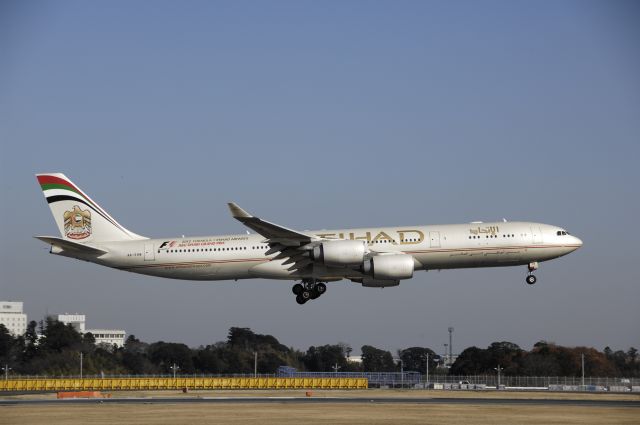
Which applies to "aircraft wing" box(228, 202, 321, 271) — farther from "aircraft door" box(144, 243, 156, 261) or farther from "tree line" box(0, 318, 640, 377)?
"tree line" box(0, 318, 640, 377)

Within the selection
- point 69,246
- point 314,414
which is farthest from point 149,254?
point 314,414

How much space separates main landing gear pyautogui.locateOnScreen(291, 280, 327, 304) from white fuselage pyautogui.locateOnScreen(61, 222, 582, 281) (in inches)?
36.6

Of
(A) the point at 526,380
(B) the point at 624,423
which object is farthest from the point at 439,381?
(B) the point at 624,423

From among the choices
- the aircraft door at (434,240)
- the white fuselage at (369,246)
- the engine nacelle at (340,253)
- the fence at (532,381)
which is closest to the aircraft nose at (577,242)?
the white fuselage at (369,246)

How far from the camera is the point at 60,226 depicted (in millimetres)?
65438

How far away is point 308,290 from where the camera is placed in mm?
61000

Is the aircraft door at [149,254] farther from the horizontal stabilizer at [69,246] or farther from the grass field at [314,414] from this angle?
the grass field at [314,414]

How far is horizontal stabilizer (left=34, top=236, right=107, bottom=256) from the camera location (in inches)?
2305

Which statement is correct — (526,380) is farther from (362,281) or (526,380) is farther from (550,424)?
(550,424)

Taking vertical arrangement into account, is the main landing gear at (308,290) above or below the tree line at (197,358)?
above

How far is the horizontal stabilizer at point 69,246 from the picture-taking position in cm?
5856

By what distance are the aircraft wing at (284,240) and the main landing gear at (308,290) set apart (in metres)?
1.65

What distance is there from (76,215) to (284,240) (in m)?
16.5

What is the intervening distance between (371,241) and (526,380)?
146ft
